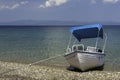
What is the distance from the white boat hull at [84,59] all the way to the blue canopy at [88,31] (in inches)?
102

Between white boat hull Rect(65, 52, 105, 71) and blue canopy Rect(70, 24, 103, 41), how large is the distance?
258 centimetres

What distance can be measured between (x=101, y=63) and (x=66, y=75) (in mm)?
4791

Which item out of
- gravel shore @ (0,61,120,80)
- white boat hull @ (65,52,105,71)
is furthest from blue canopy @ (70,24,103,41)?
gravel shore @ (0,61,120,80)

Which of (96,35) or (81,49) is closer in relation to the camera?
(81,49)

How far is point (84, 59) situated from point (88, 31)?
456cm

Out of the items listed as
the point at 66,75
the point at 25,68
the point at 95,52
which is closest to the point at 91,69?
the point at 95,52

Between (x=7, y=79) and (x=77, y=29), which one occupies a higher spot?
(x=77, y=29)

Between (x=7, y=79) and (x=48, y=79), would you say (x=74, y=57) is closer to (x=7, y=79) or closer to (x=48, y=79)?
(x=48, y=79)

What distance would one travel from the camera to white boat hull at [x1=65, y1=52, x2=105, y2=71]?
968 inches

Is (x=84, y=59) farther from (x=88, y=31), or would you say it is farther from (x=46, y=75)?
(x=88, y=31)

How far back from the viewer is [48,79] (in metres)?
21.5

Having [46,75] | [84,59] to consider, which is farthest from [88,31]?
[46,75]

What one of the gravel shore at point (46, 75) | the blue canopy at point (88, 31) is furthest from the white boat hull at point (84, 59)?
the blue canopy at point (88, 31)

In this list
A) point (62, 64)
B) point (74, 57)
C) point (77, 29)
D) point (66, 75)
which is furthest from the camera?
point (62, 64)
